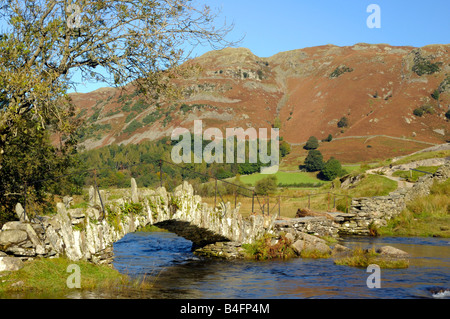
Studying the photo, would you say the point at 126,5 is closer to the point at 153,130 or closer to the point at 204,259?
the point at 204,259

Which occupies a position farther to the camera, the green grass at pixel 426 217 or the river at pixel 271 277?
the green grass at pixel 426 217

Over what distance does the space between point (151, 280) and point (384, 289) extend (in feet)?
25.1

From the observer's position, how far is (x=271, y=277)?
16859 mm

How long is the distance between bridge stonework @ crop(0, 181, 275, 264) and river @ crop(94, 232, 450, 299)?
5.75 feet

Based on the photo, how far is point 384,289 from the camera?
1435 cm

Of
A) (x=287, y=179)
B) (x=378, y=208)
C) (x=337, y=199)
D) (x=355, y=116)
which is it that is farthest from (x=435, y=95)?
(x=378, y=208)

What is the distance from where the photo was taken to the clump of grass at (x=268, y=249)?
21.1 m

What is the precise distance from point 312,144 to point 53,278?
142 meters

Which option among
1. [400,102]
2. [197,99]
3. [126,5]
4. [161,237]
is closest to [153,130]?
[197,99]

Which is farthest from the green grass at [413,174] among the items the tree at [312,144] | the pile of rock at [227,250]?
the tree at [312,144]

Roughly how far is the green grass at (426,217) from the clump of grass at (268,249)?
1221cm

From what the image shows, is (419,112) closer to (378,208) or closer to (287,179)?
(287,179)

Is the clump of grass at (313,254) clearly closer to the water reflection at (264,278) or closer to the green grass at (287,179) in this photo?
the water reflection at (264,278)

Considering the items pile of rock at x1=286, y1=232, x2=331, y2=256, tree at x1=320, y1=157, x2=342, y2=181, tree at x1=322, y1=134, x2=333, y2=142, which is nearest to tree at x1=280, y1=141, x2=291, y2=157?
tree at x1=322, y1=134, x2=333, y2=142
